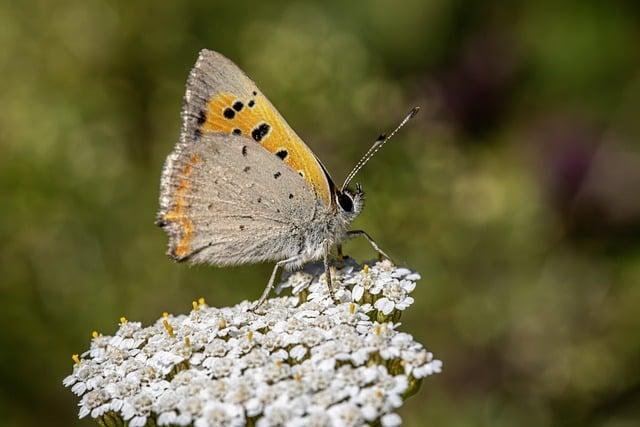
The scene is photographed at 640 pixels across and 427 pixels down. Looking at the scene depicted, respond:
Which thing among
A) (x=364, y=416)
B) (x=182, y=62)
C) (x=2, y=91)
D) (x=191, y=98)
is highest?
(x=182, y=62)

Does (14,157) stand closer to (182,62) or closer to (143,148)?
(143,148)

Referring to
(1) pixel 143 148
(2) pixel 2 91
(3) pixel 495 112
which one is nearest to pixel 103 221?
(1) pixel 143 148

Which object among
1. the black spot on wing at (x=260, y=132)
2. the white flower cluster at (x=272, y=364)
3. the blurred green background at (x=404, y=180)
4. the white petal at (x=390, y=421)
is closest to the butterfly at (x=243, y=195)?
the black spot on wing at (x=260, y=132)

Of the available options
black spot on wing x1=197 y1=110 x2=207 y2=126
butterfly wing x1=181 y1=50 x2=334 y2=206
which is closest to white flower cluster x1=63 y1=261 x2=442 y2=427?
butterfly wing x1=181 y1=50 x2=334 y2=206

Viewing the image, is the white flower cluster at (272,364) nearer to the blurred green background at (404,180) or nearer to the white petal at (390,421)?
the white petal at (390,421)

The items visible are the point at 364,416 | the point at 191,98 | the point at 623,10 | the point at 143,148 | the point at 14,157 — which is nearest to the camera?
the point at 364,416

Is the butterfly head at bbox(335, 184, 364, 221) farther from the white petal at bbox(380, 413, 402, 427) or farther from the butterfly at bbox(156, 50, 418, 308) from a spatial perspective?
the white petal at bbox(380, 413, 402, 427)
